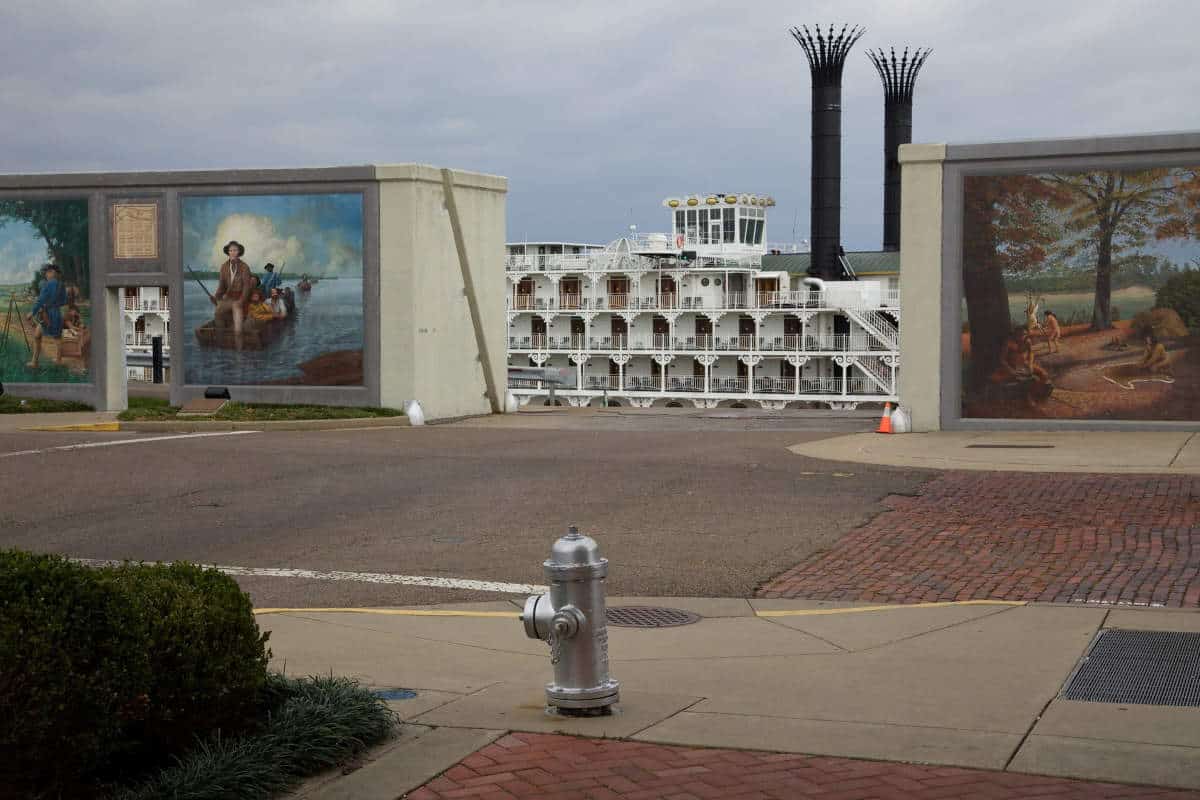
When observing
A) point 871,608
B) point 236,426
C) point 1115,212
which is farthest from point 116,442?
point 1115,212

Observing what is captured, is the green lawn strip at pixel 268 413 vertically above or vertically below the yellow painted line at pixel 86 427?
above

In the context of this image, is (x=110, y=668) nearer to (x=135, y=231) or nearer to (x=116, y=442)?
(x=116, y=442)

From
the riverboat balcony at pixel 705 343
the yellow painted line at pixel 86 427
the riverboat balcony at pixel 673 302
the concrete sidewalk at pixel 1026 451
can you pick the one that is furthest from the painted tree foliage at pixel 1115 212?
the riverboat balcony at pixel 673 302

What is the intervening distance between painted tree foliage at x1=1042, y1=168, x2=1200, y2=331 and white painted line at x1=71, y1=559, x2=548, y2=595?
14767 mm

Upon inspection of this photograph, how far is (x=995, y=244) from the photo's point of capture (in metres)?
23.3

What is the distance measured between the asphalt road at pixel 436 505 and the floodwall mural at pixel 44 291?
325 inches

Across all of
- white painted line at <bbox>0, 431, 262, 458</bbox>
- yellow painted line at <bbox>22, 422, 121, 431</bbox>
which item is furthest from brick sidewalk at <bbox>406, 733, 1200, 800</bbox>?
yellow painted line at <bbox>22, 422, 121, 431</bbox>

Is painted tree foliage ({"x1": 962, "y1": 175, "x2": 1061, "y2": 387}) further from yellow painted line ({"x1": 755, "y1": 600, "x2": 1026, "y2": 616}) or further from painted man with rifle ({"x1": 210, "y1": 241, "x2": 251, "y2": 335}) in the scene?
painted man with rifle ({"x1": 210, "y1": 241, "x2": 251, "y2": 335})

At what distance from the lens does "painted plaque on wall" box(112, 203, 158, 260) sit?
29953 millimetres

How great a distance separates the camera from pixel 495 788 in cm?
554

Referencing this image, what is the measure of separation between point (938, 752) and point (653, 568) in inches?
216

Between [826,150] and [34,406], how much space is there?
50.8 m

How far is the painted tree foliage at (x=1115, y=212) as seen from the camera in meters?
22.1

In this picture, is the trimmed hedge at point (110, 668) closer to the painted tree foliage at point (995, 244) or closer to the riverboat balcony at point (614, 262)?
the painted tree foliage at point (995, 244)
